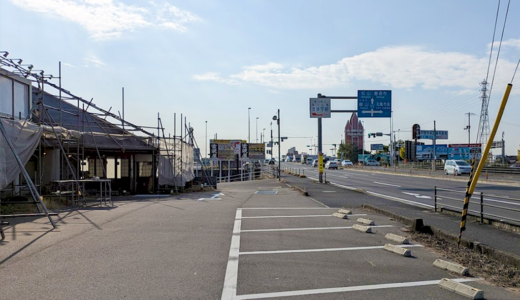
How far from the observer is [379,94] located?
1270 inches

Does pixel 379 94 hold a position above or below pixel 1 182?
above

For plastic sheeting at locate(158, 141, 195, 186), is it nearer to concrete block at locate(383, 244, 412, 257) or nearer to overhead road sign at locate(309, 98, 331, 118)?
overhead road sign at locate(309, 98, 331, 118)

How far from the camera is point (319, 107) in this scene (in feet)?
103

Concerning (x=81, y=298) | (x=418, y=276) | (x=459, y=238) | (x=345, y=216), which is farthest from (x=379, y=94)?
(x=81, y=298)

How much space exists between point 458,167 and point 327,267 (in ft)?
125

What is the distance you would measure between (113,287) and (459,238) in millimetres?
6244

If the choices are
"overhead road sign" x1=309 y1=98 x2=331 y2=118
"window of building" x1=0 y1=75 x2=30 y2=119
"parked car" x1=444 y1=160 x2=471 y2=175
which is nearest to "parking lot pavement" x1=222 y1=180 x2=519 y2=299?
"window of building" x1=0 y1=75 x2=30 y2=119

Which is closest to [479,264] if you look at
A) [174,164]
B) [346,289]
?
[346,289]

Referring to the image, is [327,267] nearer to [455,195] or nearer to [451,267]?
[451,267]

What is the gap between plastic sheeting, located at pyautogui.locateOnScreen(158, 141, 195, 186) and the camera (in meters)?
25.1

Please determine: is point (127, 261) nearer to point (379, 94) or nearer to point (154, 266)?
point (154, 266)

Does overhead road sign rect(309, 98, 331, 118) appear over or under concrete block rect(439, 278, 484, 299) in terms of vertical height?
over

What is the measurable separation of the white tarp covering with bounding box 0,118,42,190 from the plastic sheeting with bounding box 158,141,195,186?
10110 millimetres

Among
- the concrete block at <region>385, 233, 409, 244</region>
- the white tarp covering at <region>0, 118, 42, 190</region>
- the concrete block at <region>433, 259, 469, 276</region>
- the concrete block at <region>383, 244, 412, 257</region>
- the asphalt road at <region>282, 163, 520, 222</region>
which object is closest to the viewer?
the concrete block at <region>433, 259, 469, 276</region>
